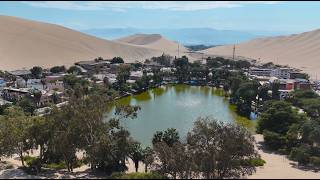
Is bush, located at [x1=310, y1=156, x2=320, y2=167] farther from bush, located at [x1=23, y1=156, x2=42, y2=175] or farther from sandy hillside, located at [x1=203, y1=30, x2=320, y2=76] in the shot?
sandy hillside, located at [x1=203, y1=30, x2=320, y2=76]

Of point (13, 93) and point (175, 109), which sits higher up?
point (13, 93)

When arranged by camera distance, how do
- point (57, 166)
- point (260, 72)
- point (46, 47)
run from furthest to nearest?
point (46, 47)
point (260, 72)
point (57, 166)

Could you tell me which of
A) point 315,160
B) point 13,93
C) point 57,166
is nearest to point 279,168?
point 315,160

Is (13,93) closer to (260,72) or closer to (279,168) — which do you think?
(279,168)

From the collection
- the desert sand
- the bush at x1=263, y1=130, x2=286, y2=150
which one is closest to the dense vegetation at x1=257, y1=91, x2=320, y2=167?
the bush at x1=263, y1=130, x2=286, y2=150

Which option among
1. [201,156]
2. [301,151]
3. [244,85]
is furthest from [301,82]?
[201,156]

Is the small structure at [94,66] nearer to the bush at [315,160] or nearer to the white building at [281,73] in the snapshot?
the white building at [281,73]
